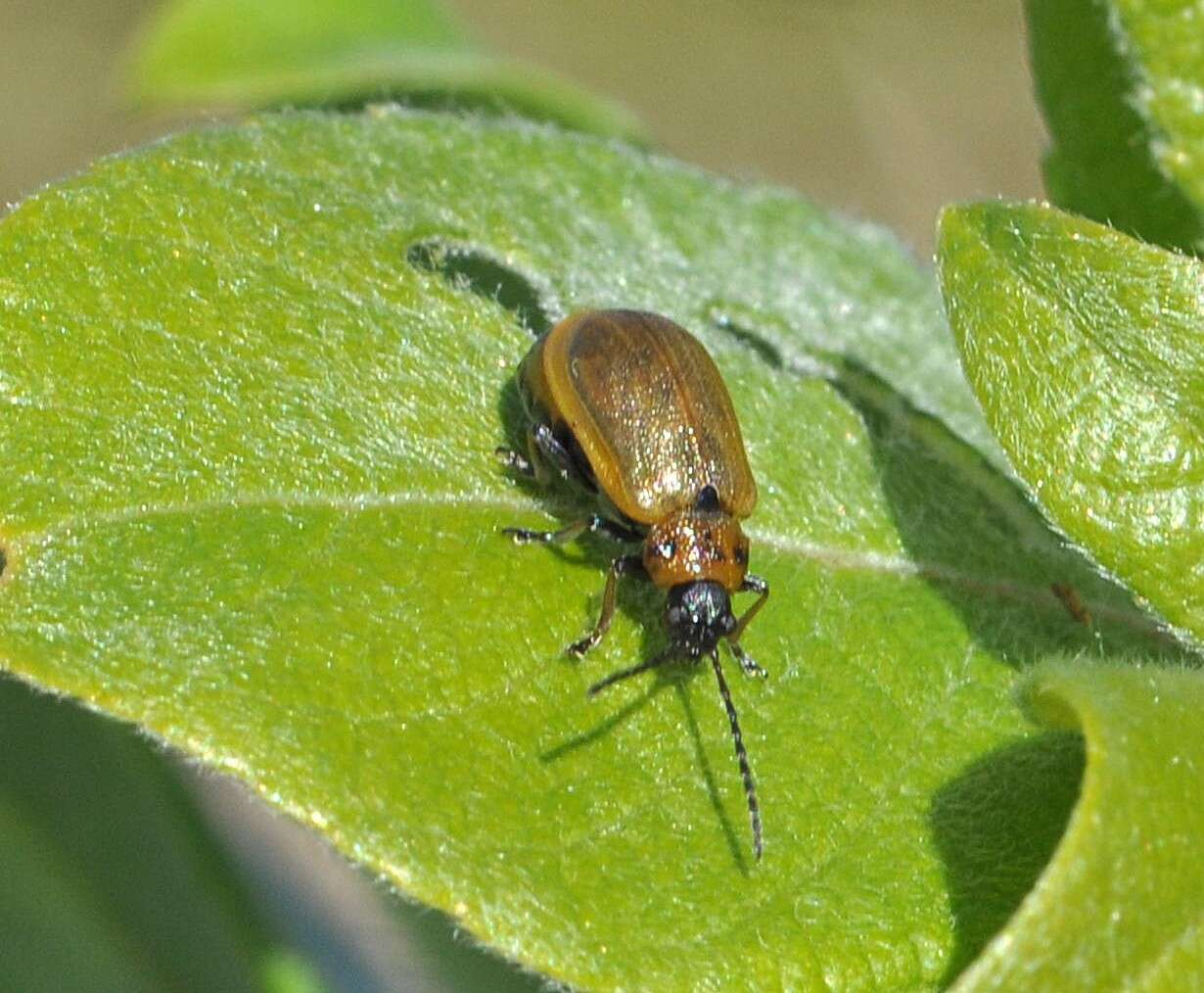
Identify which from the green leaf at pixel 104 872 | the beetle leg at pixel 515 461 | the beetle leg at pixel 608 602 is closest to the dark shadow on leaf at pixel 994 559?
the beetle leg at pixel 608 602

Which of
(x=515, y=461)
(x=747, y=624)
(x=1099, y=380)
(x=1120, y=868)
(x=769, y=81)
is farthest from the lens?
(x=769, y=81)

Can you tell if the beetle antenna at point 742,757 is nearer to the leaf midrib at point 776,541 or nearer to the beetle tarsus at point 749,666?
the beetle tarsus at point 749,666

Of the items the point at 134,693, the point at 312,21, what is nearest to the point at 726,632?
the point at 134,693

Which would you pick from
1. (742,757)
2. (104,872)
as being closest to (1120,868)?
(742,757)

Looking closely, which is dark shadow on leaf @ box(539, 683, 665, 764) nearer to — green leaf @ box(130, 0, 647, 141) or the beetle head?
the beetle head

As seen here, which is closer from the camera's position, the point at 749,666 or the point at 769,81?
the point at 749,666

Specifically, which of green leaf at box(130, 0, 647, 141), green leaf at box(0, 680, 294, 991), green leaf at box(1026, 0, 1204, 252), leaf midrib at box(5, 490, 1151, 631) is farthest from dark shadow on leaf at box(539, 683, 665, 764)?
green leaf at box(130, 0, 647, 141)

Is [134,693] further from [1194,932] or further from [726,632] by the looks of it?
[1194,932]

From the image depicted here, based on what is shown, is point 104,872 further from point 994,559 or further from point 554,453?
point 994,559
